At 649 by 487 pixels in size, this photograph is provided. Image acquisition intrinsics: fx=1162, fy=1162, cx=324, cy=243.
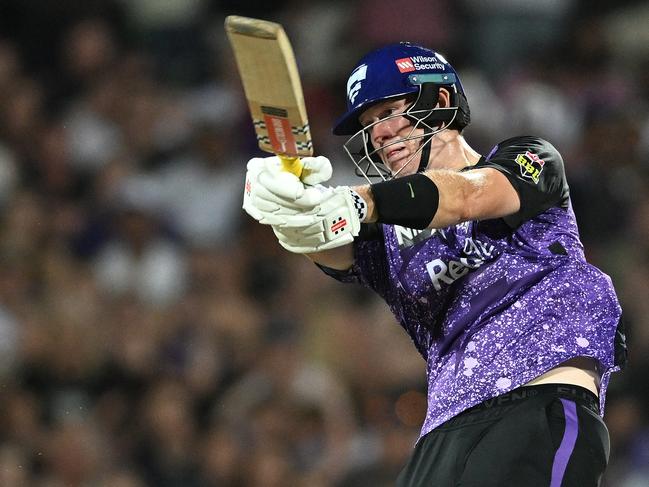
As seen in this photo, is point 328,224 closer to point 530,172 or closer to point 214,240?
point 530,172

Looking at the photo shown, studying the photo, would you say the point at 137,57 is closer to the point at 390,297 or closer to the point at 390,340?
the point at 390,340

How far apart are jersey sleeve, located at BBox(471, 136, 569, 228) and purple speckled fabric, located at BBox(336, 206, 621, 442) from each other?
17cm

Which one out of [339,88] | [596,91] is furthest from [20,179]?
[596,91]

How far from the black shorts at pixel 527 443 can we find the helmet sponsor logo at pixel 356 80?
136 centimetres

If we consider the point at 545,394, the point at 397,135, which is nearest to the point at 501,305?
the point at 545,394

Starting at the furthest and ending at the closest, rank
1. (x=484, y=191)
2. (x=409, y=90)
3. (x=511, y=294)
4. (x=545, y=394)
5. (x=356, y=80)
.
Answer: (x=356, y=80) < (x=409, y=90) < (x=511, y=294) < (x=545, y=394) < (x=484, y=191)

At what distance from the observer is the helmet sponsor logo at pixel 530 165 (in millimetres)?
4195

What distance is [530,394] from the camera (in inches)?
166

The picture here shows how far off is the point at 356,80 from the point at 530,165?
2.91 feet

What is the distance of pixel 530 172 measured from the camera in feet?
13.8

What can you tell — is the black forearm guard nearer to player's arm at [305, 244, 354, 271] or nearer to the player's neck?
the player's neck

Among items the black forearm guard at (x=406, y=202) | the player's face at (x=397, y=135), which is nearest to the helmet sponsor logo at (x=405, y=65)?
the player's face at (x=397, y=135)

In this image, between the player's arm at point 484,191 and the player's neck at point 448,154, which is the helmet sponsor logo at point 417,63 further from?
the player's arm at point 484,191

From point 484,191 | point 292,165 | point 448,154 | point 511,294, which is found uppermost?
point 292,165
